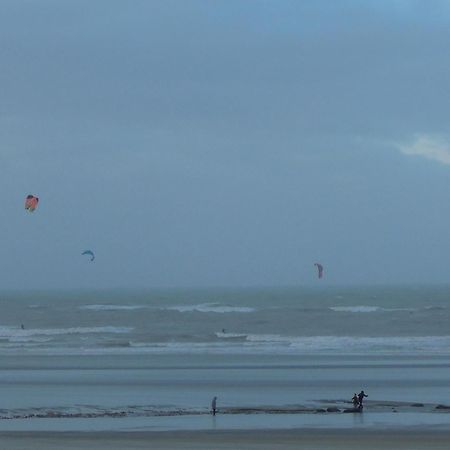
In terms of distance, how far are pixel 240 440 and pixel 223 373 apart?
10.5 meters

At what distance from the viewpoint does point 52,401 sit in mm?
20750

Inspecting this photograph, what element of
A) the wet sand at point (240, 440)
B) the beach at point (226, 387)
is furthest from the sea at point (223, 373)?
the wet sand at point (240, 440)

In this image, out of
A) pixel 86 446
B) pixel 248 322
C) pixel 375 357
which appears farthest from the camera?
pixel 248 322

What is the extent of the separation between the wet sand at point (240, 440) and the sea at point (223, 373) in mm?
701

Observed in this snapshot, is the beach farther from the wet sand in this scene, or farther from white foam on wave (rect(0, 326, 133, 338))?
white foam on wave (rect(0, 326, 133, 338))

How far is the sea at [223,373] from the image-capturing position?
18.5m

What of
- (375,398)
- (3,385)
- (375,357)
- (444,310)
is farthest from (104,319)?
(375,398)

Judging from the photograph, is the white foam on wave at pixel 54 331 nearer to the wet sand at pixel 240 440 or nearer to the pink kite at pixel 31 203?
the pink kite at pixel 31 203

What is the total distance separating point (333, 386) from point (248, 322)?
1081 inches

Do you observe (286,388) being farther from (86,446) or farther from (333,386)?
(86,446)

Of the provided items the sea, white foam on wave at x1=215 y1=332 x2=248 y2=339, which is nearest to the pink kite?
the sea

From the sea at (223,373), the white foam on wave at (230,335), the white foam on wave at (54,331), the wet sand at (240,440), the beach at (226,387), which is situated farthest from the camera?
the white foam on wave at (54,331)

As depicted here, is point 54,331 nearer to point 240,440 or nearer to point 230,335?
point 230,335

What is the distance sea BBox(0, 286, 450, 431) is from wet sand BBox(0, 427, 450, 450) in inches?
27.6
